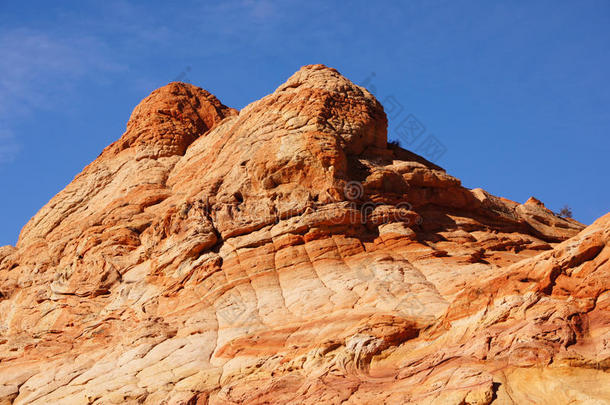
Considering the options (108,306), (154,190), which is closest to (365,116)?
(154,190)

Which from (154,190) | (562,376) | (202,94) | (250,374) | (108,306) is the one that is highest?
(202,94)

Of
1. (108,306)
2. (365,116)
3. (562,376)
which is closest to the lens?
(562,376)

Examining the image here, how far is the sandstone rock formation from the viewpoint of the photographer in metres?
19.3

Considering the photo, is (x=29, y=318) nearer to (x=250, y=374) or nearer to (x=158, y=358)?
(x=158, y=358)

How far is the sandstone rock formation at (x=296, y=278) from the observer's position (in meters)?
19.3

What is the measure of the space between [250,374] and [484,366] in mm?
6910

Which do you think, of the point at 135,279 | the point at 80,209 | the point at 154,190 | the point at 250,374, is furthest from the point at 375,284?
the point at 80,209

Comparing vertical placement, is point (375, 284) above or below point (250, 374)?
above

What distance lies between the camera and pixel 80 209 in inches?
1511

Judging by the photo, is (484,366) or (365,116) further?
(365,116)

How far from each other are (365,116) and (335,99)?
1.52 metres

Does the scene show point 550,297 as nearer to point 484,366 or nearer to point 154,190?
point 484,366

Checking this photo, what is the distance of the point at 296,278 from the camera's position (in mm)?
26859

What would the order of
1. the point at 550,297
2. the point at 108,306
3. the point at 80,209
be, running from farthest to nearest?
the point at 80,209
the point at 108,306
the point at 550,297
